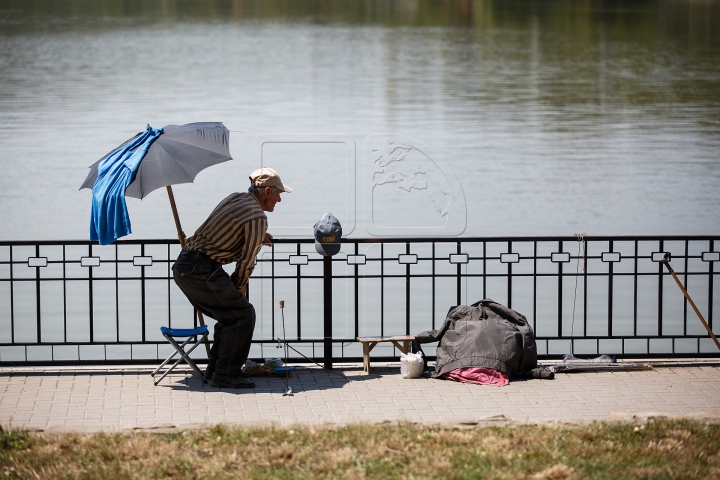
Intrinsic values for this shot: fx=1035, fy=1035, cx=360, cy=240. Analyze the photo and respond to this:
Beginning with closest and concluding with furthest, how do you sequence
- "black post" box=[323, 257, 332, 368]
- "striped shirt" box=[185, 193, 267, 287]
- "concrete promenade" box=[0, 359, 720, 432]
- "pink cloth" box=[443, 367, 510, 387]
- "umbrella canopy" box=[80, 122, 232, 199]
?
"concrete promenade" box=[0, 359, 720, 432] → "striped shirt" box=[185, 193, 267, 287] → "umbrella canopy" box=[80, 122, 232, 199] → "pink cloth" box=[443, 367, 510, 387] → "black post" box=[323, 257, 332, 368]

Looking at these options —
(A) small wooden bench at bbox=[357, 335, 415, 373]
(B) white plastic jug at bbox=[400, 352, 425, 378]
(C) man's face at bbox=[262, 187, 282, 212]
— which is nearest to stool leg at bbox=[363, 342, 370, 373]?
(A) small wooden bench at bbox=[357, 335, 415, 373]

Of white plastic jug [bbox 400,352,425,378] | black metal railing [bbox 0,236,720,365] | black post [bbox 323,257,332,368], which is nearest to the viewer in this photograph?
white plastic jug [bbox 400,352,425,378]

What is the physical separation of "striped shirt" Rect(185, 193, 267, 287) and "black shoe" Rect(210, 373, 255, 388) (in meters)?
0.74

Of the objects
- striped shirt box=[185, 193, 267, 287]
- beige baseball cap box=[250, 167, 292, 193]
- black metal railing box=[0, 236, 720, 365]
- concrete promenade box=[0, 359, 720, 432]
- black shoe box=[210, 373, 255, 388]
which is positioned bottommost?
black metal railing box=[0, 236, 720, 365]

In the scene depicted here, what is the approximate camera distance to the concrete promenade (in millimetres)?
6969

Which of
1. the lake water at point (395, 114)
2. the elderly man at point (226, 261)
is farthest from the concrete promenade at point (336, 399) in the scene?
the lake water at point (395, 114)

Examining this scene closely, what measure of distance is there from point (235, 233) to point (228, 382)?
3.68 ft

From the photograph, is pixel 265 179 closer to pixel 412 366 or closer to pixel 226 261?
pixel 226 261

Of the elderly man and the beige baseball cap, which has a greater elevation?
the beige baseball cap

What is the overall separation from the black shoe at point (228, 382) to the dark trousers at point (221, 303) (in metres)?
0.04

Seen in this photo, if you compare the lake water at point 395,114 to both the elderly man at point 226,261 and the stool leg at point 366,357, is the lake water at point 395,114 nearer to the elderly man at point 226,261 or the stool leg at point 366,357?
the stool leg at point 366,357

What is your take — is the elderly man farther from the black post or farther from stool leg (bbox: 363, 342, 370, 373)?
stool leg (bbox: 363, 342, 370, 373)

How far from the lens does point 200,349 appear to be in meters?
11.7

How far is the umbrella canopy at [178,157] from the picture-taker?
300 inches
